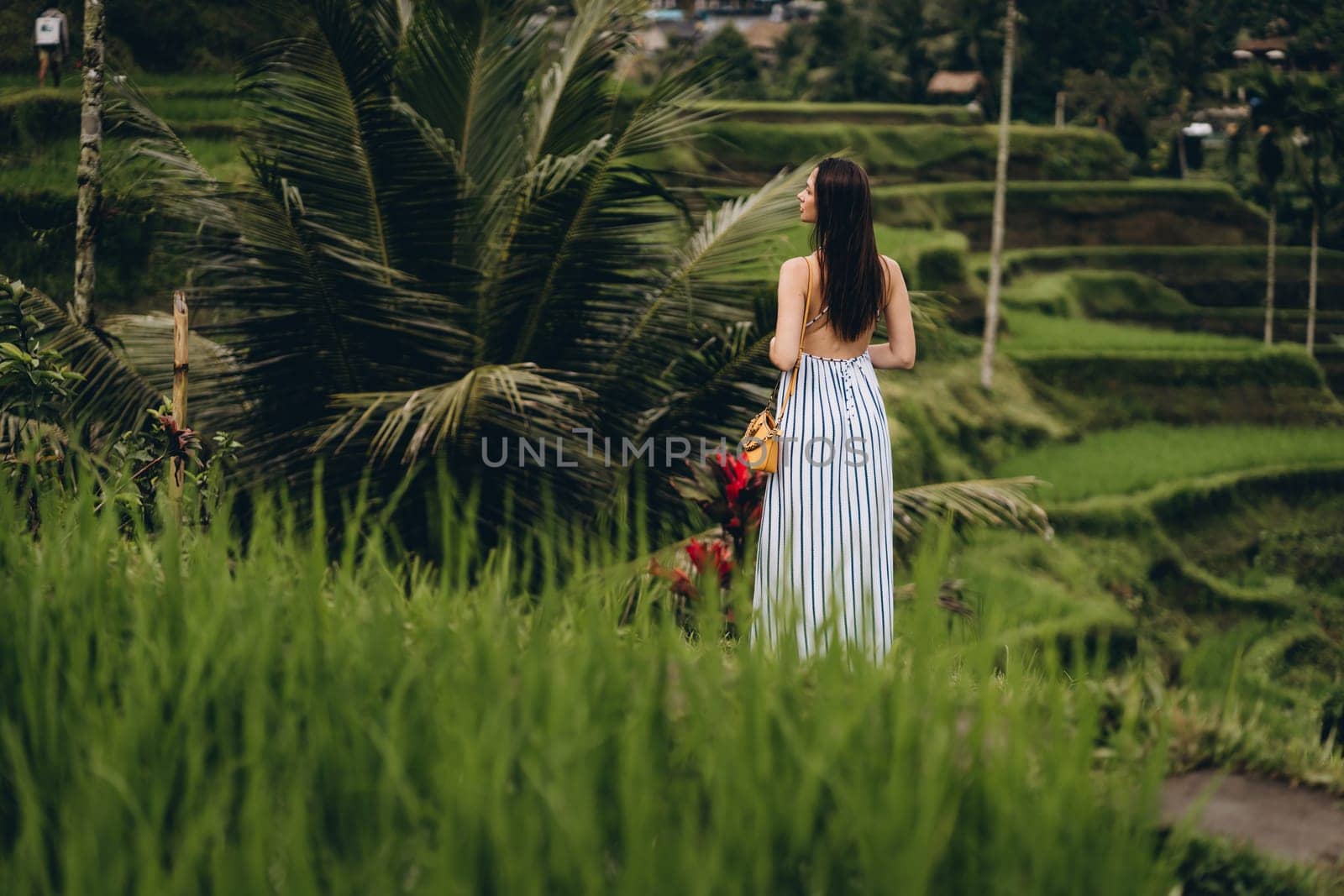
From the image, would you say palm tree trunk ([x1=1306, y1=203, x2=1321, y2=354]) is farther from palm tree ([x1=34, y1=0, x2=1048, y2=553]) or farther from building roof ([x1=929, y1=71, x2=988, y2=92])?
palm tree ([x1=34, y1=0, x2=1048, y2=553])

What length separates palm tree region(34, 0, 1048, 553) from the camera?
4.89 m

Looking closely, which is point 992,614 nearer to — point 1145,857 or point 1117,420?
point 1145,857

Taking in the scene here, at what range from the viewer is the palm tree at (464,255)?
4.89m

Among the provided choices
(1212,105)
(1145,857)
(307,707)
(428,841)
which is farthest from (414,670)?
(1212,105)

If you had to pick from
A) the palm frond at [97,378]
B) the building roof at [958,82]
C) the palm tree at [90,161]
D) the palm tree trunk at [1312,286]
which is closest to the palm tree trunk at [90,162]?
the palm tree at [90,161]

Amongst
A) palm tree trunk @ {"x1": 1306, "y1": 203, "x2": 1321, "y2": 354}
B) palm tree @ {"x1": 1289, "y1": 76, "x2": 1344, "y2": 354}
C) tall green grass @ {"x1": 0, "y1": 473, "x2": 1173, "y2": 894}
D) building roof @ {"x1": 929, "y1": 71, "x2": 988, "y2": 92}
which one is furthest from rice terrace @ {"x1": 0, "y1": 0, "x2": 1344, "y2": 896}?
building roof @ {"x1": 929, "y1": 71, "x2": 988, "y2": 92}

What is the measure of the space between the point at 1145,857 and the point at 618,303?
3.97 metres

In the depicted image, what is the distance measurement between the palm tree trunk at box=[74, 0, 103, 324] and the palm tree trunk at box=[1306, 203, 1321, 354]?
84.2 ft

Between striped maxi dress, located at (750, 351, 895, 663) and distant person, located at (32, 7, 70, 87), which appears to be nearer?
striped maxi dress, located at (750, 351, 895, 663)

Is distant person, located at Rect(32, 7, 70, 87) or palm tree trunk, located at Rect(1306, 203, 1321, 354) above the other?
distant person, located at Rect(32, 7, 70, 87)

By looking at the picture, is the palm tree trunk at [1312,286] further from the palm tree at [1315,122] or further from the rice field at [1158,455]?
the rice field at [1158,455]

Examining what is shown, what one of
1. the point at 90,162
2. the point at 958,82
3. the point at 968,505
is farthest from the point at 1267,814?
the point at 958,82

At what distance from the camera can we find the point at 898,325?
137 inches

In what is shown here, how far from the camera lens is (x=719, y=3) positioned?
72562 mm
